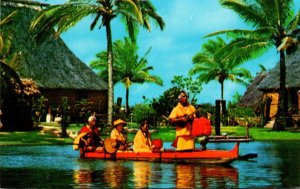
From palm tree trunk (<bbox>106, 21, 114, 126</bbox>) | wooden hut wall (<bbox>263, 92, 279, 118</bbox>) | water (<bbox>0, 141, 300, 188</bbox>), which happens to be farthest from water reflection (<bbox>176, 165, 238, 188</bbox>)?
wooden hut wall (<bbox>263, 92, 279, 118</bbox>)

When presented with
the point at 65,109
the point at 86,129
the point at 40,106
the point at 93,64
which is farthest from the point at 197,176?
the point at 93,64

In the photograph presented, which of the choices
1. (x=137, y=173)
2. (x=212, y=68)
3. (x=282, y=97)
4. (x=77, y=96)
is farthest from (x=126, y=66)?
(x=137, y=173)

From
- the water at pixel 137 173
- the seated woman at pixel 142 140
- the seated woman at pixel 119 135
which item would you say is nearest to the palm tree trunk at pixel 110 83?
the water at pixel 137 173

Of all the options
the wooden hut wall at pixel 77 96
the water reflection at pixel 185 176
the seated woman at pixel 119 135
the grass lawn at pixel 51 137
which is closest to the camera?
the water reflection at pixel 185 176

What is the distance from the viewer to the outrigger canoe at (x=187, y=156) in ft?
50.6

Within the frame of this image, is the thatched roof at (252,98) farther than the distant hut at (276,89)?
Yes

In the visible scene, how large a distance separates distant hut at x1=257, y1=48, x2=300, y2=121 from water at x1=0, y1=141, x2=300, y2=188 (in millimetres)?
20613

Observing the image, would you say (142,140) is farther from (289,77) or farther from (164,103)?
(289,77)

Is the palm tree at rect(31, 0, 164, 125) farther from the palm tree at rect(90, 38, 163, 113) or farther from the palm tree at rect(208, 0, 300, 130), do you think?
the palm tree at rect(90, 38, 163, 113)

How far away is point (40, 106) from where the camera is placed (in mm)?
34125

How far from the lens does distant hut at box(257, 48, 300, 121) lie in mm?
39219

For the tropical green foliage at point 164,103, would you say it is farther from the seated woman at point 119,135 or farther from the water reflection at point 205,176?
the water reflection at point 205,176

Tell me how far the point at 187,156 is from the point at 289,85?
24.4 meters

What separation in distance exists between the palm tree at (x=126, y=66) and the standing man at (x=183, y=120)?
3958 centimetres
